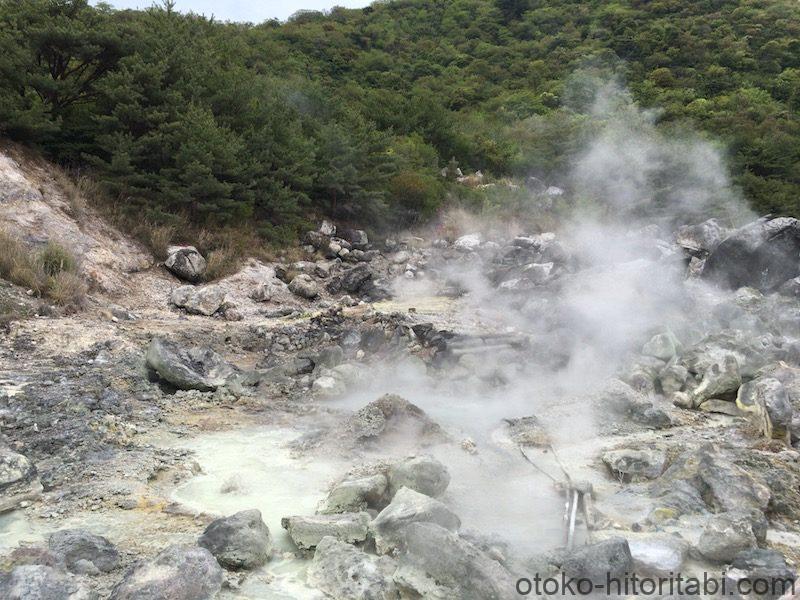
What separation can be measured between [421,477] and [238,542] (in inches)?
45.6

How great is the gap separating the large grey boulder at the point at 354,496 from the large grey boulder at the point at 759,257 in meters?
9.53

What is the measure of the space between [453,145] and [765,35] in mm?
25735

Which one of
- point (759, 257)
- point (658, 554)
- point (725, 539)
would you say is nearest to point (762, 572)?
point (725, 539)

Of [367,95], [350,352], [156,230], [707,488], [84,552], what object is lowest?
[350,352]

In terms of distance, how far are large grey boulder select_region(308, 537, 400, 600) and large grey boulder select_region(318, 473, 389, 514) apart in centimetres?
47

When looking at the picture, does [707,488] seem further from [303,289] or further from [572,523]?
[303,289]

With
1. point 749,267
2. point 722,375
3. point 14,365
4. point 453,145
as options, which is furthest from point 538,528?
point 453,145

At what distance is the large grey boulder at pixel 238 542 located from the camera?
291 cm

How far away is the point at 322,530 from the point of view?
309cm

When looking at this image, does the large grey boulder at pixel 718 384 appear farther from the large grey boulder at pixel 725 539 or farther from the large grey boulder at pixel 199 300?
the large grey boulder at pixel 199 300

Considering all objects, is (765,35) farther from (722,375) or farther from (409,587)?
(409,587)

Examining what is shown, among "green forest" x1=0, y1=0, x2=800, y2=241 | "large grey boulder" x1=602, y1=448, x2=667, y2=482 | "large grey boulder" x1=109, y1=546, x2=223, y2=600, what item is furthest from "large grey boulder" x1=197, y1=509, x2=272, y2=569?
"green forest" x1=0, y1=0, x2=800, y2=241

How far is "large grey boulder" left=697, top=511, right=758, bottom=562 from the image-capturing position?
3.00 m

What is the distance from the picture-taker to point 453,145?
22.6 metres
